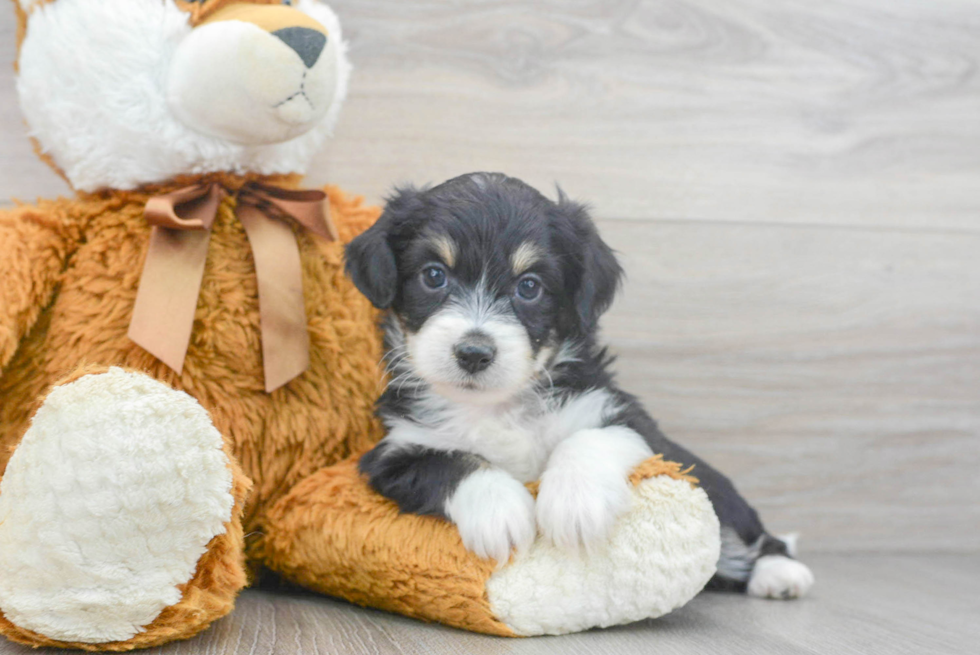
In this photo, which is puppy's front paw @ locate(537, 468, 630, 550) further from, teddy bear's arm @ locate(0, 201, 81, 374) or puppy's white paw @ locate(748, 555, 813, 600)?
teddy bear's arm @ locate(0, 201, 81, 374)

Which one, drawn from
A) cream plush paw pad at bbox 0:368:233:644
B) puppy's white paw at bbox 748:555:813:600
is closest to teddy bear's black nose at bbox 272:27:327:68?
cream plush paw pad at bbox 0:368:233:644

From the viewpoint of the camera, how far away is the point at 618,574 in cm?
136

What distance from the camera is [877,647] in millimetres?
1404

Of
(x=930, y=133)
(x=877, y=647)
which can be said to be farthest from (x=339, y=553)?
(x=930, y=133)

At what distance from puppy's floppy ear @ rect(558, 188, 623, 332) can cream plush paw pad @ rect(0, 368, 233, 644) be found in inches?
28.8

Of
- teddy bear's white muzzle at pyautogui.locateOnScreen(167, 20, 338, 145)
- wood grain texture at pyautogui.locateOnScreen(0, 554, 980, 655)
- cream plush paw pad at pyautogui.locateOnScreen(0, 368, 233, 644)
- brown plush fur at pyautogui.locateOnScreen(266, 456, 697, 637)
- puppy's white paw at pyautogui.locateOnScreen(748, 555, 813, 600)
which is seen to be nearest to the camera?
cream plush paw pad at pyautogui.locateOnScreen(0, 368, 233, 644)

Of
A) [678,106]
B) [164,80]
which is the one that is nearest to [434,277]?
[164,80]

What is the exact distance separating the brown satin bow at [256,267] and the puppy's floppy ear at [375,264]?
0.35ft

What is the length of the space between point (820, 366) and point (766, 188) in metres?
0.51

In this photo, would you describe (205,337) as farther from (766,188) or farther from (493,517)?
(766,188)

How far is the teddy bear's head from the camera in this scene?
4.86 feet

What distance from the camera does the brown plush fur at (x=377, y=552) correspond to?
136cm

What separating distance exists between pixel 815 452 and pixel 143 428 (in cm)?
183

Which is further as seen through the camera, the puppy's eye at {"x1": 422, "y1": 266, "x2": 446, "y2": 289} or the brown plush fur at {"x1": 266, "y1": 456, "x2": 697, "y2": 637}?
the puppy's eye at {"x1": 422, "y1": 266, "x2": 446, "y2": 289}
